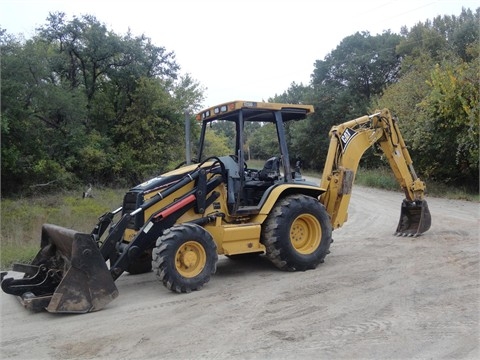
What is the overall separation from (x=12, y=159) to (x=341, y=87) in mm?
27093

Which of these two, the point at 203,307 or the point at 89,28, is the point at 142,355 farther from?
the point at 89,28

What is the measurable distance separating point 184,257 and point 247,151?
93.8 inches

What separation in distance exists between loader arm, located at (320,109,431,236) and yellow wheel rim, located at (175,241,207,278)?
9.08 feet

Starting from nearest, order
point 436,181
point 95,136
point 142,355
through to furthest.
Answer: point 142,355, point 436,181, point 95,136

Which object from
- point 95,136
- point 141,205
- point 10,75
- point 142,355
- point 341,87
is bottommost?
point 142,355

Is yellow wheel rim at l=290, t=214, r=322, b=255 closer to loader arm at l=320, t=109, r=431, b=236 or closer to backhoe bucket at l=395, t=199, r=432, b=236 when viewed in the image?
loader arm at l=320, t=109, r=431, b=236

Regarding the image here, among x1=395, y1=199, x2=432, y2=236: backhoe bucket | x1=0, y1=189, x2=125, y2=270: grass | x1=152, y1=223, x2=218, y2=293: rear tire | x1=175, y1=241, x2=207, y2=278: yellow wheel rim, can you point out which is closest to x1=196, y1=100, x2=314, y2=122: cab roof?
x1=152, y1=223, x2=218, y2=293: rear tire

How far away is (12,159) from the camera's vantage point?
63.0 ft

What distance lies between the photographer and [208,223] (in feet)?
21.9

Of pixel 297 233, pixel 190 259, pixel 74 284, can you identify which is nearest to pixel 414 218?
pixel 297 233

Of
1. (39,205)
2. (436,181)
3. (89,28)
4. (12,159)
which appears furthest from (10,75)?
(436,181)

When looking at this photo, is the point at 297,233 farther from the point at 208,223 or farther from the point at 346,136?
the point at 346,136

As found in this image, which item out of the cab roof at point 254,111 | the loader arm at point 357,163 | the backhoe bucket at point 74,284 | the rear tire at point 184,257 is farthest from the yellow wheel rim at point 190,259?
the loader arm at point 357,163

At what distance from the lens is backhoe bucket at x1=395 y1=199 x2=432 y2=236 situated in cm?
945
